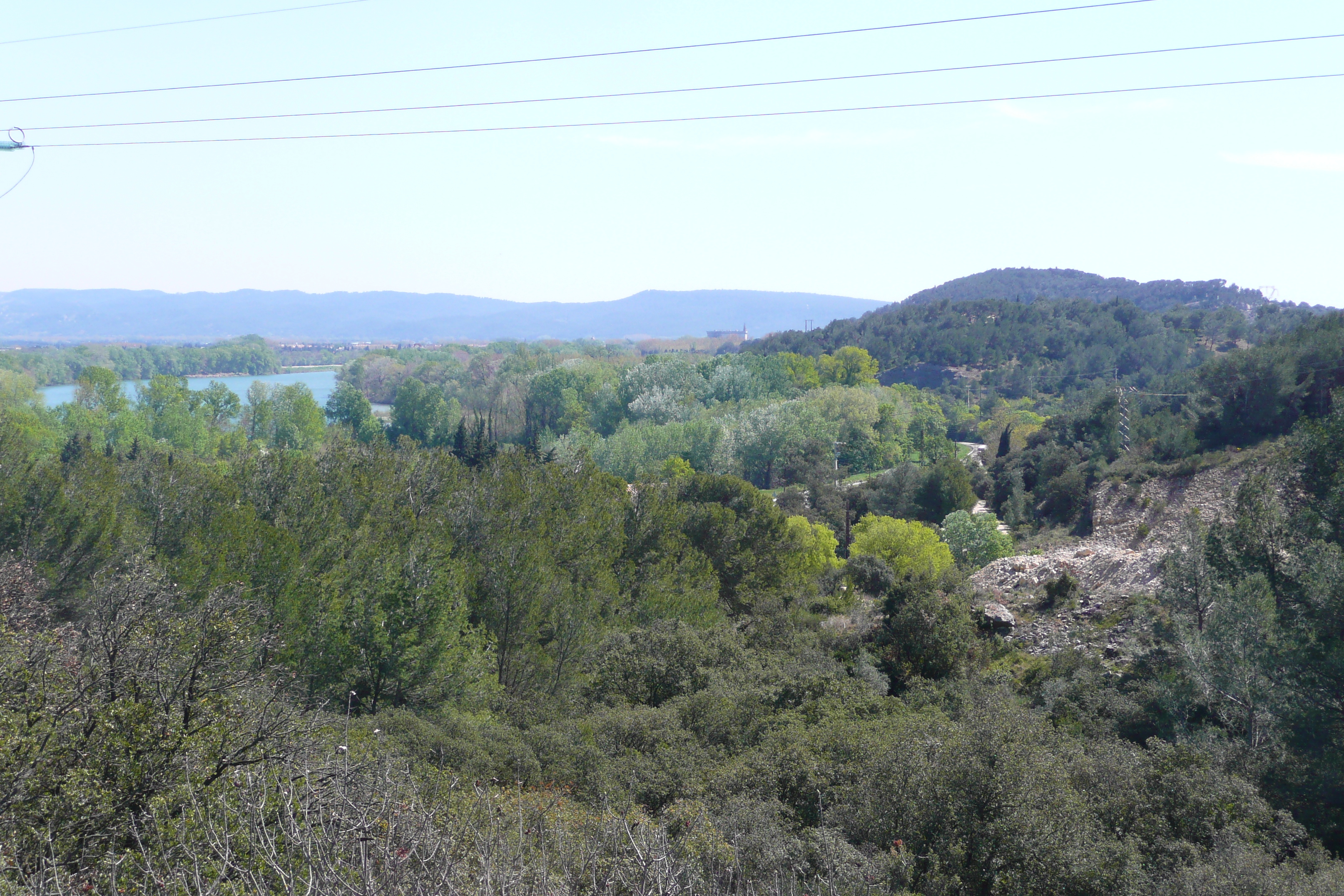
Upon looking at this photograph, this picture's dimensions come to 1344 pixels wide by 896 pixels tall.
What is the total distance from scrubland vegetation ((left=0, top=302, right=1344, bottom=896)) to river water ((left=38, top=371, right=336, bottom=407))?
68.4m

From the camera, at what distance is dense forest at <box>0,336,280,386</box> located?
12275 centimetres

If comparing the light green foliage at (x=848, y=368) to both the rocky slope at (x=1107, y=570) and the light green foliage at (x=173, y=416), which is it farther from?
the light green foliage at (x=173, y=416)

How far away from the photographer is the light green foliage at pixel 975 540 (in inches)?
1596

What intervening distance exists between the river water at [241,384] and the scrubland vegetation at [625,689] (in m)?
68.4

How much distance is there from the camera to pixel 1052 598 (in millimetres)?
28438

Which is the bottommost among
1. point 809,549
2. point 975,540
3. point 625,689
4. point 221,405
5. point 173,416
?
point 975,540

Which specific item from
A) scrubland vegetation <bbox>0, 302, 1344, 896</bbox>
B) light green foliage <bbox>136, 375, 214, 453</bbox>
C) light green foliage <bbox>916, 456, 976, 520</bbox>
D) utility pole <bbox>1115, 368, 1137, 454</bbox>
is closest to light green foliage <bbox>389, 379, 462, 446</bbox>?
light green foliage <bbox>136, 375, 214, 453</bbox>

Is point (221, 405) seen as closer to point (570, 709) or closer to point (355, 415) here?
point (355, 415)

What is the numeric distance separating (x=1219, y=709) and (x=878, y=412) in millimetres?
66504

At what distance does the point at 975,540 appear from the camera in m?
40.9

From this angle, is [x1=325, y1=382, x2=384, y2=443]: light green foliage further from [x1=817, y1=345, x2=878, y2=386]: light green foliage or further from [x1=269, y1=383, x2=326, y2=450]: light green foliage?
[x1=817, y1=345, x2=878, y2=386]: light green foliage

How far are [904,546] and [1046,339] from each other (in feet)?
324

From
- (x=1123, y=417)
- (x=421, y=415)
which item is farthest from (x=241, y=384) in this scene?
(x=1123, y=417)

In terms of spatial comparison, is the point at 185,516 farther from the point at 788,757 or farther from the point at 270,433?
the point at 270,433
